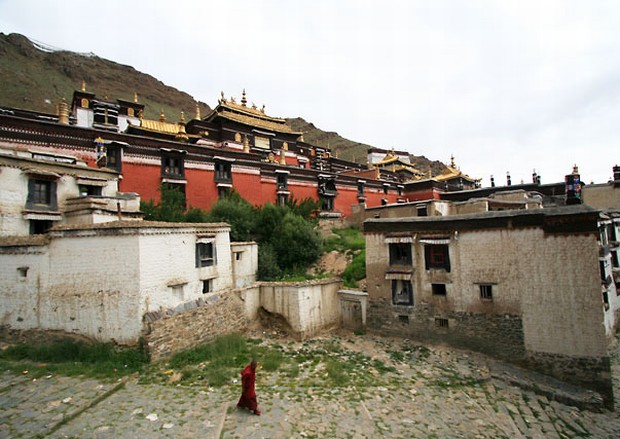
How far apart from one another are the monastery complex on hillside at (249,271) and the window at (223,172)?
372 centimetres

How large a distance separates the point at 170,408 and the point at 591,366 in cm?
1332

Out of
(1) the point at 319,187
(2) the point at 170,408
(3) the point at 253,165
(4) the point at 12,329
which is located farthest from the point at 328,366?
(1) the point at 319,187

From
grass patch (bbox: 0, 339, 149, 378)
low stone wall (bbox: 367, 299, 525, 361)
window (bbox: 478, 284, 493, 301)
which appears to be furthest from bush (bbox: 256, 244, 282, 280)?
window (bbox: 478, 284, 493, 301)

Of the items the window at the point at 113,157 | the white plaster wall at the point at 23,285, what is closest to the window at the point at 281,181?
the window at the point at 113,157

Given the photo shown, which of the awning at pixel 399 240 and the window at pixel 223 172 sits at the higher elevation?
the window at pixel 223 172

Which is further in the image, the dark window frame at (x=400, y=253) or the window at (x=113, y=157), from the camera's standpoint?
the window at (x=113, y=157)

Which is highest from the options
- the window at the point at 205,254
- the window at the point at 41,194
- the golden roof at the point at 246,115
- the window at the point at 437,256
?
the golden roof at the point at 246,115

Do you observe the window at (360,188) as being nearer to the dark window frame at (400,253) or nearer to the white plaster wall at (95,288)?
the dark window frame at (400,253)

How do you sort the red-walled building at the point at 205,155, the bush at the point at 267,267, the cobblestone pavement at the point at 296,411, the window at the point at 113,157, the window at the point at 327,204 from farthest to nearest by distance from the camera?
1. the window at the point at 327,204
2. the window at the point at 113,157
3. the red-walled building at the point at 205,155
4. the bush at the point at 267,267
5. the cobblestone pavement at the point at 296,411

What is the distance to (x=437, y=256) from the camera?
14156 mm

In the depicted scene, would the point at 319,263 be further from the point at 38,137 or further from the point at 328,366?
the point at 38,137

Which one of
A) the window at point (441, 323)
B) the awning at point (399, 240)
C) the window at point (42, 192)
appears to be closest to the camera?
the window at point (441, 323)

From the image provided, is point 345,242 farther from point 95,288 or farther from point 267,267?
point 95,288

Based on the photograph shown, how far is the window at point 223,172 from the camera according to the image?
2401 centimetres
